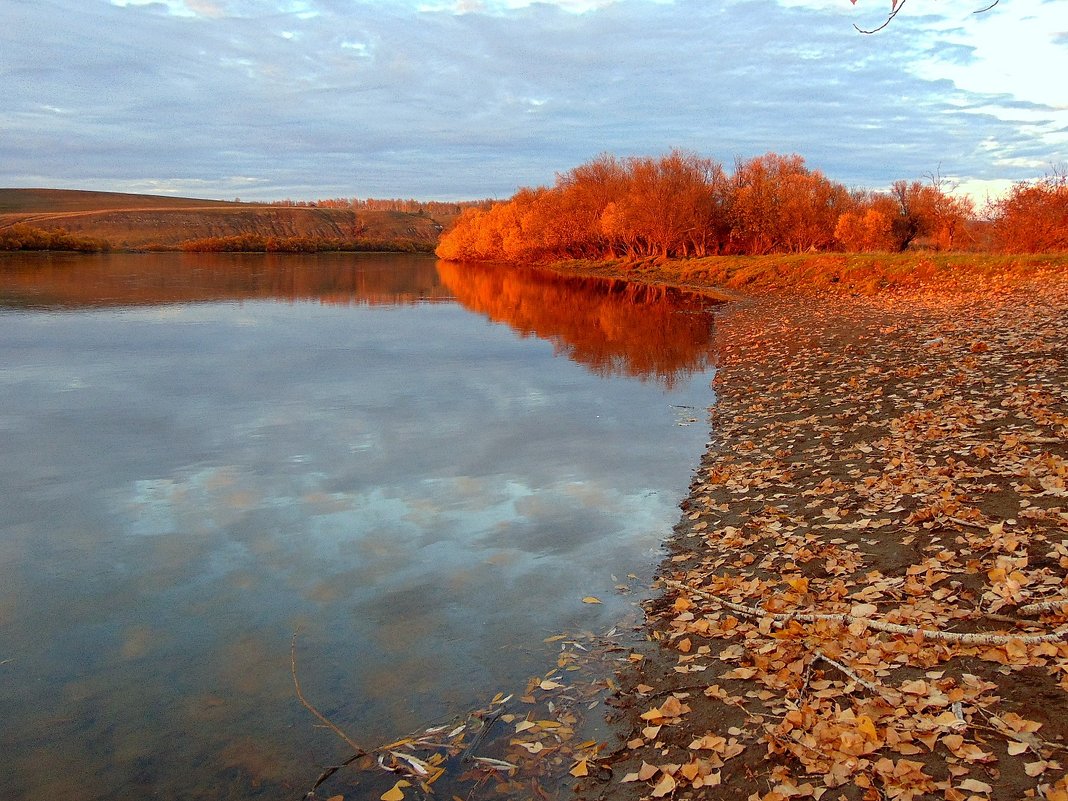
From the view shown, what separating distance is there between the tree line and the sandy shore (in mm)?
48356

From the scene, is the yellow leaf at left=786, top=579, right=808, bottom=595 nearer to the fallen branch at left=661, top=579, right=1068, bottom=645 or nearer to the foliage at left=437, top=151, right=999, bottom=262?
the fallen branch at left=661, top=579, right=1068, bottom=645

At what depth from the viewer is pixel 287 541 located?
33.8ft

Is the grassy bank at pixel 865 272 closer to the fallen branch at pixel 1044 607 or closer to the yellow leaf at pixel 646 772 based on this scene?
the fallen branch at pixel 1044 607

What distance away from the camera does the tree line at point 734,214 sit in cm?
6700

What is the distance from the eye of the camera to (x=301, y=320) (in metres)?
36.7

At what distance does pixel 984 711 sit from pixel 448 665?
4472 millimetres

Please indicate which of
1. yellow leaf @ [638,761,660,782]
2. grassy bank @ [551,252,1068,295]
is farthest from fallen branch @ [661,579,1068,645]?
grassy bank @ [551,252,1068,295]

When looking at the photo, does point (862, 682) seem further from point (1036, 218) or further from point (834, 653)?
point (1036, 218)

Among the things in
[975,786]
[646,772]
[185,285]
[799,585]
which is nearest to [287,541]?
[646,772]

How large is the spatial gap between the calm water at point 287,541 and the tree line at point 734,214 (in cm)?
4843

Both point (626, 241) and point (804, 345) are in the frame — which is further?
point (626, 241)

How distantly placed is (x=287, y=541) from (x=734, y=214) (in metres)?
71.1

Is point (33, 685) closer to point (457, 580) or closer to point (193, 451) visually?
point (457, 580)

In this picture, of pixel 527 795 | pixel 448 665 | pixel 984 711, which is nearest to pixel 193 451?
pixel 448 665
